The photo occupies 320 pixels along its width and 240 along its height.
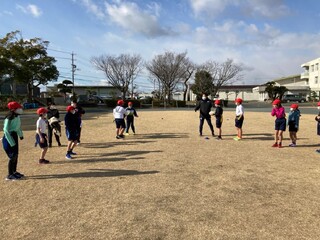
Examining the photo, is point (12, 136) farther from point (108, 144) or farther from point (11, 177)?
point (108, 144)

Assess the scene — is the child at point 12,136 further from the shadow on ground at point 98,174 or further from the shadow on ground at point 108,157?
the shadow on ground at point 108,157

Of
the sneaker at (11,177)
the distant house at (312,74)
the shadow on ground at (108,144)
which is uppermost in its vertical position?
the distant house at (312,74)

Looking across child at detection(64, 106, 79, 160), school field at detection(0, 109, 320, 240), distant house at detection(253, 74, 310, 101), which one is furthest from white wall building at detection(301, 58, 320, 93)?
child at detection(64, 106, 79, 160)

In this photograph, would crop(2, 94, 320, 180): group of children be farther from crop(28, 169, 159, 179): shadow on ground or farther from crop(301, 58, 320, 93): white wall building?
crop(301, 58, 320, 93): white wall building

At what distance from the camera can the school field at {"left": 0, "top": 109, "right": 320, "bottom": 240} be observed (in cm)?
358

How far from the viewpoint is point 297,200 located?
449 cm

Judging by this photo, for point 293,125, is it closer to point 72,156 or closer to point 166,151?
point 166,151

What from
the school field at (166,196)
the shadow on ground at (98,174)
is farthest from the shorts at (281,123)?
the shadow on ground at (98,174)

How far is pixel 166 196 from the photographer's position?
4723 millimetres

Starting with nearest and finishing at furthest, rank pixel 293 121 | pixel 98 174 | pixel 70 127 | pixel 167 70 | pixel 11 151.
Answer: pixel 11 151, pixel 98 174, pixel 70 127, pixel 293 121, pixel 167 70

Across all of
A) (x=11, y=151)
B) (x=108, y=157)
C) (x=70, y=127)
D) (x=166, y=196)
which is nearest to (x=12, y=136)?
(x=11, y=151)

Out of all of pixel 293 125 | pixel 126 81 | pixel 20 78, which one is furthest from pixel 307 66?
pixel 293 125

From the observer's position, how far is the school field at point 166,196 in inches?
141

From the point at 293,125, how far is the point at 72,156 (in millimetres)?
6659
